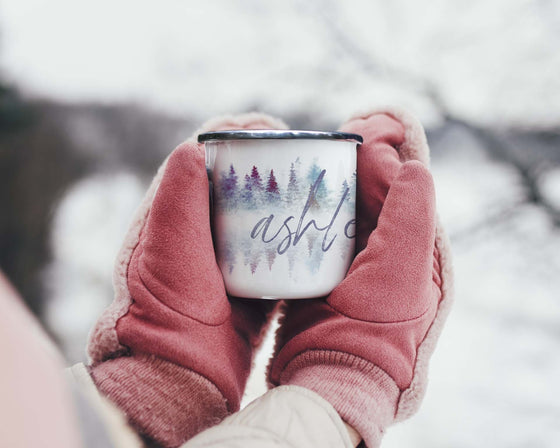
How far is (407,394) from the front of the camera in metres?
0.52

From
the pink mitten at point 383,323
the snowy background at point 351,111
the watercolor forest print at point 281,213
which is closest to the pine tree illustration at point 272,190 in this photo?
the watercolor forest print at point 281,213

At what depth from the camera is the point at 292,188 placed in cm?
47

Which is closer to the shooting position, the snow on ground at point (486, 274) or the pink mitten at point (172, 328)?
the pink mitten at point (172, 328)

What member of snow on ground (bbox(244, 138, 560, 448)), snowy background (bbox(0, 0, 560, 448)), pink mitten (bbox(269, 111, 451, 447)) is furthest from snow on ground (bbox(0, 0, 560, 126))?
pink mitten (bbox(269, 111, 451, 447))

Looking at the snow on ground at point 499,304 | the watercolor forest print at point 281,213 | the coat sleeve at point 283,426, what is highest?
the watercolor forest print at point 281,213

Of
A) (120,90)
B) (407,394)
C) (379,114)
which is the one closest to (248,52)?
(120,90)

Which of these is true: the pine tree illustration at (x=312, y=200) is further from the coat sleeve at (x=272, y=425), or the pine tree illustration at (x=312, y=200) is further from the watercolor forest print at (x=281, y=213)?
the coat sleeve at (x=272, y=425)

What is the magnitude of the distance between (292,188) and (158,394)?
218 millimetres

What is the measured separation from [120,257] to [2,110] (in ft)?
1.64

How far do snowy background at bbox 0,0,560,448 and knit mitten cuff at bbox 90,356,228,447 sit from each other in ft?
1.46

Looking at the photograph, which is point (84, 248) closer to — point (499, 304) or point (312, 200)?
point (312, 200)

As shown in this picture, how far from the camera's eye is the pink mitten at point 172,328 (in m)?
0.48

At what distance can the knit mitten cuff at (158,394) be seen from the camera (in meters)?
0.47

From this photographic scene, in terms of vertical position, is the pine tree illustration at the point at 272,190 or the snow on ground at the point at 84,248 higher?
the pine tree illustration at the point at 272,190
